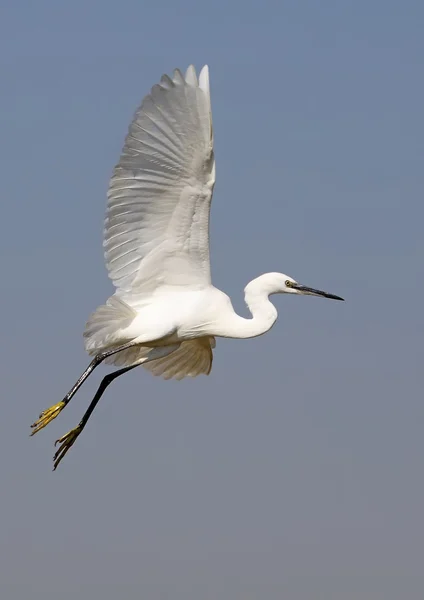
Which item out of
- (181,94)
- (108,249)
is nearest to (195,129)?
(181,94)

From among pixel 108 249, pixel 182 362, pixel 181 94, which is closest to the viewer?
pixel 181 94

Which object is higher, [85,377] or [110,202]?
[110,202]

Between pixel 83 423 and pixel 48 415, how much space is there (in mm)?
829

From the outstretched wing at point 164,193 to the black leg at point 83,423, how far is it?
127 cm

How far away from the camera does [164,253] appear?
26.1 metres

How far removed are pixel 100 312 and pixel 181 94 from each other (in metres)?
3.41

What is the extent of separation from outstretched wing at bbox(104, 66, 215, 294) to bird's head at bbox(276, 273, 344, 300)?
1.09 metres

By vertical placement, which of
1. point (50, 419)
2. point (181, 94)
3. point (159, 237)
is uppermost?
point (181, 94)

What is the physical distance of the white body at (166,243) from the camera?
24656 millimetres

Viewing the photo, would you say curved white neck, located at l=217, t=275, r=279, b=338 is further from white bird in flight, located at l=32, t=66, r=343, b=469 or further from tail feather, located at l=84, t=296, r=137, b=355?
tail feather, located at l=84, t=296, r=137, b=355

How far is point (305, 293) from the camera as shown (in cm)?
2691

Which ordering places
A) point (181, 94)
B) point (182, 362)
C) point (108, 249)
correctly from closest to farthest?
point (181, 94) → point (108, 249) → point (182, 362)

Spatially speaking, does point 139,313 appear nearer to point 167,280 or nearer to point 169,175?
point 167,280

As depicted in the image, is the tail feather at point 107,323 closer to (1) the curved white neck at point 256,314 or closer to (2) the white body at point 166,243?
(2) the white body at point 166,243
